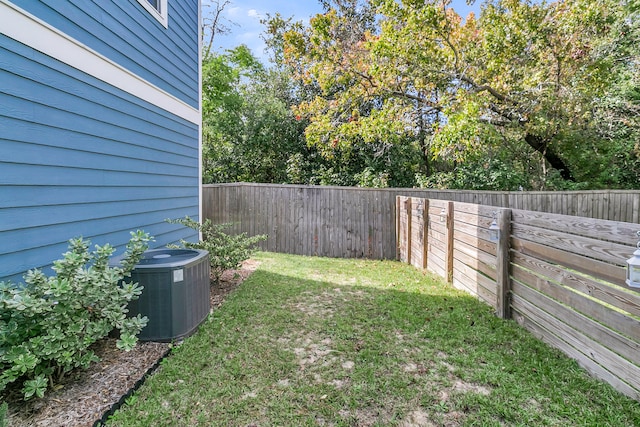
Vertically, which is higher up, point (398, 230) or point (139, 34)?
point (139, 34)

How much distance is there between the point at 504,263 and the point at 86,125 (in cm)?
425

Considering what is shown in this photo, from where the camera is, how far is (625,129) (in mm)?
9359

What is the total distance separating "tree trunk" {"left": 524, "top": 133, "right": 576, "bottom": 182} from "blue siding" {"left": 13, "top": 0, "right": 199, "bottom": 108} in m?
8.89

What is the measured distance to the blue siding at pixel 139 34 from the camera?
2834mm

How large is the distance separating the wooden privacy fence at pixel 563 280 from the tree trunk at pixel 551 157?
674cm

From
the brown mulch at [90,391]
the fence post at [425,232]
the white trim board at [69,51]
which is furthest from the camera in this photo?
the fence post at [425,232]

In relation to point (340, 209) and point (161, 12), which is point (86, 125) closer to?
point (161, 12)

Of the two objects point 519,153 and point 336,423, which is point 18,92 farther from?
point 519,153

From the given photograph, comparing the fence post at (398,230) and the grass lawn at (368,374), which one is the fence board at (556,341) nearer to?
the grass lawn at (368,374)

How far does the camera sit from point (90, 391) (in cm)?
211

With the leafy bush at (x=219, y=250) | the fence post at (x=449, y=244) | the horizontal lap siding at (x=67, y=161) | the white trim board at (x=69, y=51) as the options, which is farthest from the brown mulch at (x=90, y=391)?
the fence post at (x=449, y=244)

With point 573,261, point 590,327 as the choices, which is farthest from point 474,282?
point 590,327

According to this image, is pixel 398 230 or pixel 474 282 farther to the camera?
pixel 398 230

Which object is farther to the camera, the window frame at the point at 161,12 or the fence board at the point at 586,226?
the window frame at the point at 161,12
